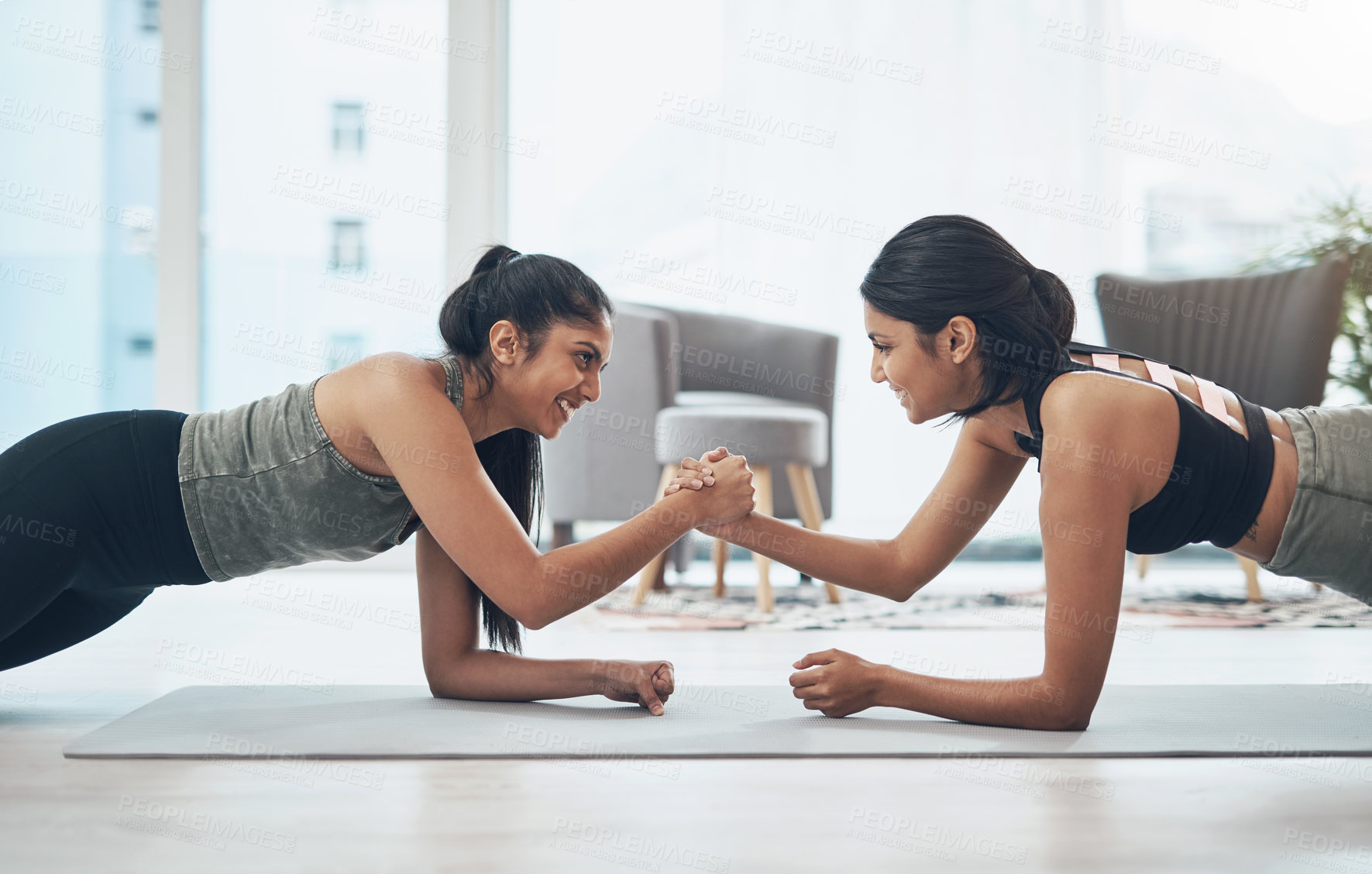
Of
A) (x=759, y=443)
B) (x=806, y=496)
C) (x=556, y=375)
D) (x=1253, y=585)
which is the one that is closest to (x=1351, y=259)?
(x=1253, y=585)

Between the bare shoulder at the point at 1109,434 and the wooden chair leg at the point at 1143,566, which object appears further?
the wooden chair leg at the point at 1143,566

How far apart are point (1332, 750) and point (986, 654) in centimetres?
87

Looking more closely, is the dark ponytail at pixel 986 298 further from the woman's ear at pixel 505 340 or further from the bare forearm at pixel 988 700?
the woman's ear at pixel 505 340

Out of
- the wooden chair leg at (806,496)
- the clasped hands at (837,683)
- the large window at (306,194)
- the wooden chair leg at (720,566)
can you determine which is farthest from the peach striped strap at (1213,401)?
the large window at (306,194)

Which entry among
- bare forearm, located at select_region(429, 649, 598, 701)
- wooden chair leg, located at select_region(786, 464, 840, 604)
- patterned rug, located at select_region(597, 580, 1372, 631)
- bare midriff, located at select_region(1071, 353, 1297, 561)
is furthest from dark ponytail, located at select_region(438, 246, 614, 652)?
wooden chair leg, located at select_region(786, 464, 840, 604)

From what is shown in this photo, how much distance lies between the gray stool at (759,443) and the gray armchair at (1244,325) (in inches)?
37.3

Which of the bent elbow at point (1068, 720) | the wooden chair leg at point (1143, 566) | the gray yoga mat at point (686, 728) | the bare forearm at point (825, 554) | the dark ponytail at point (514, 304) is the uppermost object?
the dark ponytail at point (514, 304)

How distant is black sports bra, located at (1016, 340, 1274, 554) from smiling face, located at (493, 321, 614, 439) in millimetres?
598

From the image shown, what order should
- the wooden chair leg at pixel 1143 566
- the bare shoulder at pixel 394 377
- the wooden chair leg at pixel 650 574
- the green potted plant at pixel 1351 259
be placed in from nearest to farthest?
the bare shoulder at pixel 394 377, the wooden chair leg at pixel 650 574, the green potted plant at pixel 1351 259, the wooden chair leg at pixel 1143 566

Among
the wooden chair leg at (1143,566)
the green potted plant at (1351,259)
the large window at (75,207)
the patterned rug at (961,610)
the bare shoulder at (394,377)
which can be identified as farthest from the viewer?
the large window at (75,207)

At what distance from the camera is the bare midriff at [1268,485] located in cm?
123

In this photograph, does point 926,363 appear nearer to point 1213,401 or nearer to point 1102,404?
point 1102,404

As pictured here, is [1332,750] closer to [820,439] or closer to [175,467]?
[175,467]

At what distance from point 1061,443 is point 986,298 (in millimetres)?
220
